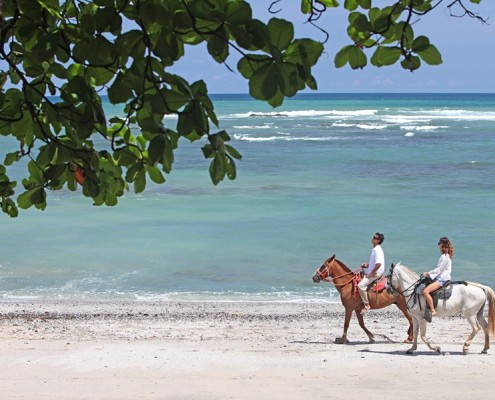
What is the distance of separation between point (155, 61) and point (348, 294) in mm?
9895

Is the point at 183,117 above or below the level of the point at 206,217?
above

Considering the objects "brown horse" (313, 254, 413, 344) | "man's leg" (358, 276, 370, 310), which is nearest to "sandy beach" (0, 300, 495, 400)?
"brown horse" (313, 254, 413, 344)

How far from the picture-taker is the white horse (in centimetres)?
1098

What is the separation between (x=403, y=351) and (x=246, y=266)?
6.88 metres

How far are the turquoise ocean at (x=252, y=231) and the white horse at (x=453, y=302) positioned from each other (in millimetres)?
4204

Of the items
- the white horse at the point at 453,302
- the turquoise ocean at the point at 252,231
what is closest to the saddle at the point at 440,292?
the white horse at the point at 453,302

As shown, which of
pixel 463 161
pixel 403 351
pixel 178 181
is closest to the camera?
pixel 403 351

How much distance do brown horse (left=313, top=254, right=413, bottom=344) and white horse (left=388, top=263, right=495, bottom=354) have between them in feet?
2.27

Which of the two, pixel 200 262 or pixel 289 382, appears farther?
pixel 200 262

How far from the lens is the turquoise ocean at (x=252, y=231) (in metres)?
16.8

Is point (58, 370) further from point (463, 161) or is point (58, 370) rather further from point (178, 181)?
point (463, 161)

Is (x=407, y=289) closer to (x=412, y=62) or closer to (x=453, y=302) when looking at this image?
(x=453, y=302)

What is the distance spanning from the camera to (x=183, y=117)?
7.54ft

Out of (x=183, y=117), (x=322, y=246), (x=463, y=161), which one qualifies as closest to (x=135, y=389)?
(x=183, y=117)
